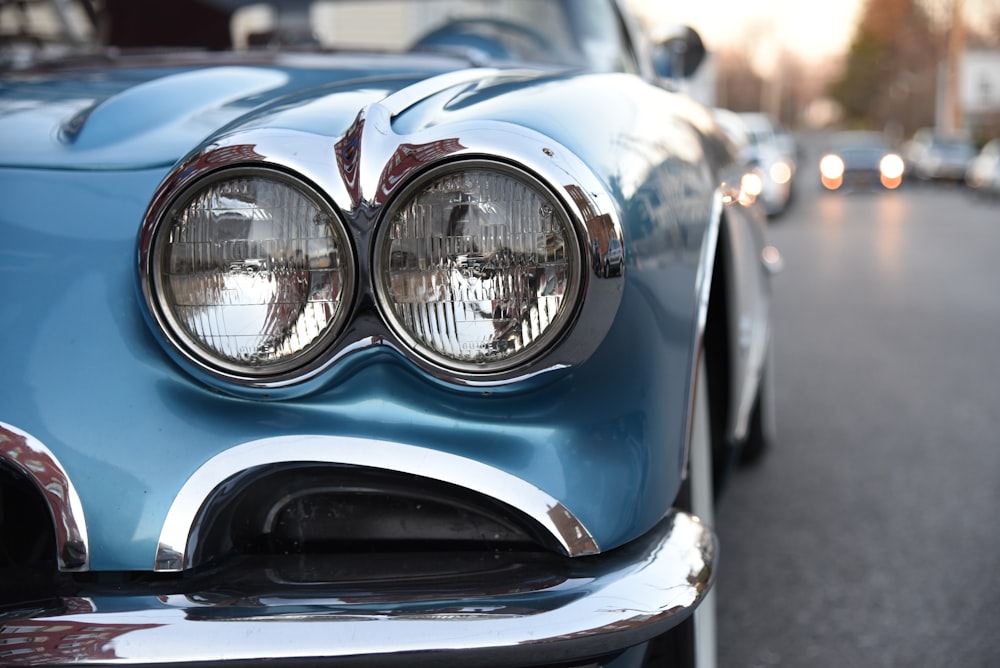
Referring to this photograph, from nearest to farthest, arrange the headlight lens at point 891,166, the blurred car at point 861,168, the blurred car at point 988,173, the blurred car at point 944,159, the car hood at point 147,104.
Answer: the car hood at point 147,104 < the blurred car at point 988,173 < the blurred car at point 861,168 < the headlight lens at point 891,166 < the blurred car at point 944,159

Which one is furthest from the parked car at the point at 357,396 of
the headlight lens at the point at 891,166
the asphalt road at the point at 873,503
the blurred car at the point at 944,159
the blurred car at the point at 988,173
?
the blurred car at the point at 944,159

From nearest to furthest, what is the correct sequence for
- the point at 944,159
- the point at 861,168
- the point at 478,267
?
the point at 478,267 → the point at 861,168 → the point at 944,159

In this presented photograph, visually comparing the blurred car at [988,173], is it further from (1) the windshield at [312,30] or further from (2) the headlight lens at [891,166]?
(1) the windshield at [312,30]

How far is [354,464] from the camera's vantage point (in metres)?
1.30

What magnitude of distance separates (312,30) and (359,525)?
2002mm

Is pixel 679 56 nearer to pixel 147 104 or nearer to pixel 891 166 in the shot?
pixel 147 104

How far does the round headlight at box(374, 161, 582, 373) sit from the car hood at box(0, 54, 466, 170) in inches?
7.6

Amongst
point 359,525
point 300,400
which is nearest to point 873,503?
point 359,525

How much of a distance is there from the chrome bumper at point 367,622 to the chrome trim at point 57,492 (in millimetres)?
59

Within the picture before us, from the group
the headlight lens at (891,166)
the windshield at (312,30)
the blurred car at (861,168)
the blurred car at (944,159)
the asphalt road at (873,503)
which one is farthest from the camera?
the blurred car at (944,159)

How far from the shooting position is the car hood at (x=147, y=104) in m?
1.47

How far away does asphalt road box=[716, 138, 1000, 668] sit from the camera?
7.37 ft

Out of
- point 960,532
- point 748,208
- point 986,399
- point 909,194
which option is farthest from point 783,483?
point 909,194

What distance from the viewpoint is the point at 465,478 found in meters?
1.28
